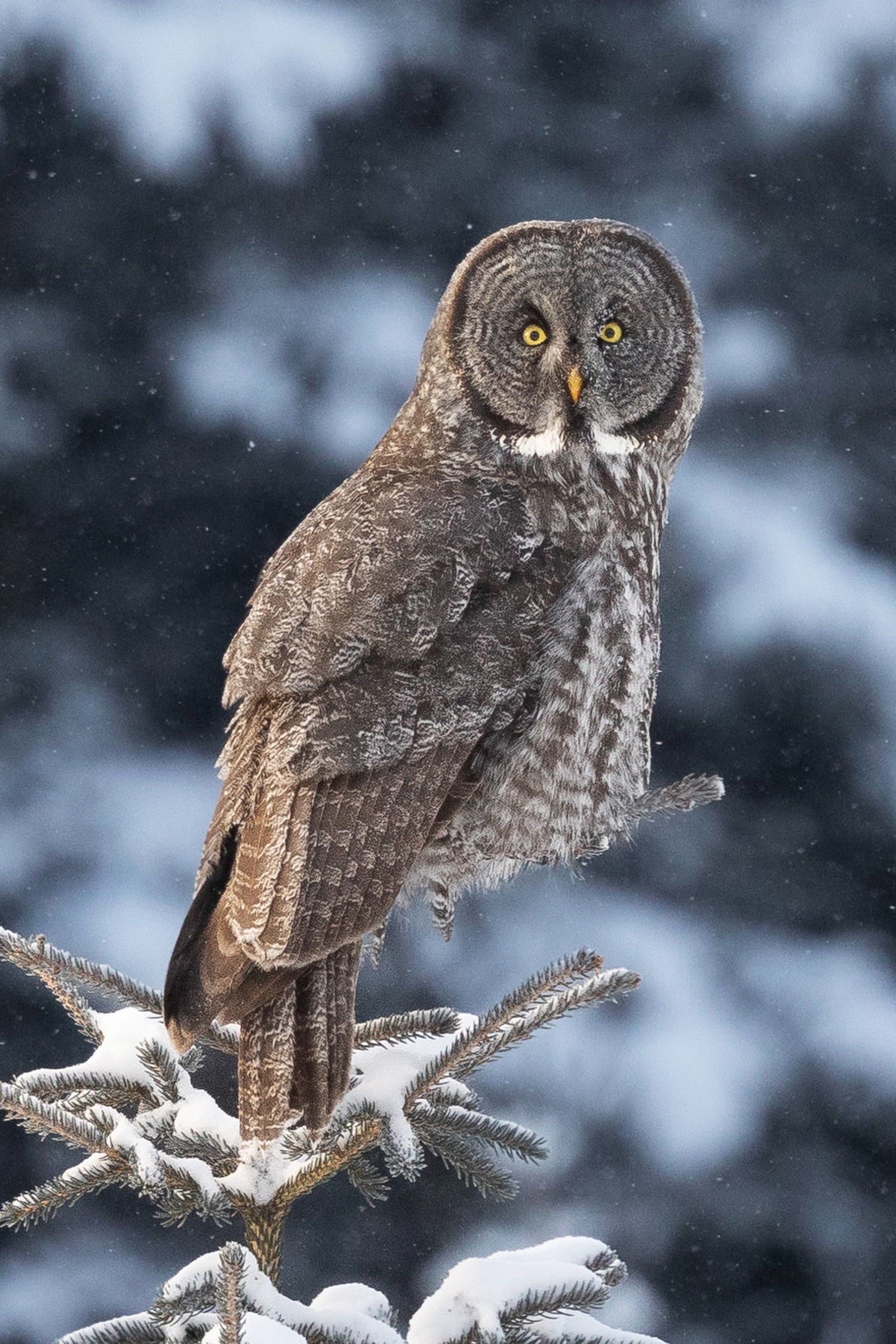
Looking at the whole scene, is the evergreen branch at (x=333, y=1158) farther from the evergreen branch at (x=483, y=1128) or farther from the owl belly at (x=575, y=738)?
the owl belly at (x=575, y=738)

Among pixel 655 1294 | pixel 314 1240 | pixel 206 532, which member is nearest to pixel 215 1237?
pixel 314 1240

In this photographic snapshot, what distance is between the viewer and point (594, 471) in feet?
5.13

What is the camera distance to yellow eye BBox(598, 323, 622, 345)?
158 cm

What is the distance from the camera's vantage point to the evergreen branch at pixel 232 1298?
949 mm

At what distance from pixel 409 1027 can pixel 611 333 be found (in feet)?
2.69

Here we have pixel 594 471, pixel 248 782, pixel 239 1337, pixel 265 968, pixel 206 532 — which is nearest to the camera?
pixel 239 1337

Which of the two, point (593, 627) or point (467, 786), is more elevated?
point (593, 627)

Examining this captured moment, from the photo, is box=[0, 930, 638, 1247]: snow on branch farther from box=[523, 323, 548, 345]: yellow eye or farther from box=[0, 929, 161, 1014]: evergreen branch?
box=[523, 323, 548, 345]: yellow eye

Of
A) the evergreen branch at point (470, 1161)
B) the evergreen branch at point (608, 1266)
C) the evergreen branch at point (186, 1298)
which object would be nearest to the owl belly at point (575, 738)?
the evergreen branch at point (470, 1161)

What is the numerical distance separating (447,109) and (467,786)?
2.33 metres

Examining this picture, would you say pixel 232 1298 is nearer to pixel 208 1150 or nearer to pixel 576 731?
pixel 208 1150

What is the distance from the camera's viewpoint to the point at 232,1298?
950 mm

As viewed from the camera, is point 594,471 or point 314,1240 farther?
point 314,1240

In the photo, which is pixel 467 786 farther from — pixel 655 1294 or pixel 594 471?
pixel 655 1294
